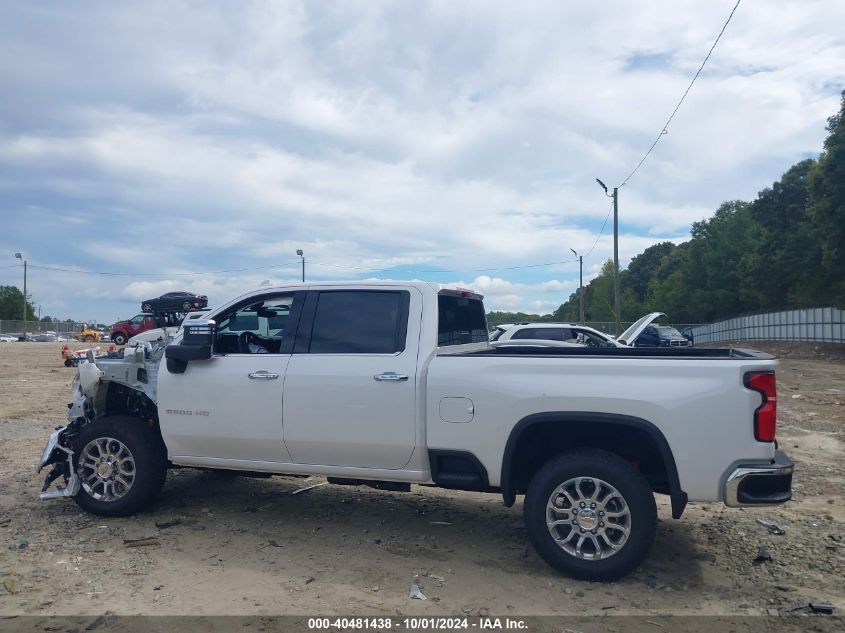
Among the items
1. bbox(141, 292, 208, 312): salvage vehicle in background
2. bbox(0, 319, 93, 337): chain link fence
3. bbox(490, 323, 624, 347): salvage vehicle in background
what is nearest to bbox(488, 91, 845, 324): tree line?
bbox(490, 323, 624, 347): salvage vehicle in background

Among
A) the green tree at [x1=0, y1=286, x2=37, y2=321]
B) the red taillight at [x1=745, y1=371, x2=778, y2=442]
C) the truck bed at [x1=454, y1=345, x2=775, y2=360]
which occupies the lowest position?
the red taillight at [x1=745, y1=371, x2=778, y2=442]

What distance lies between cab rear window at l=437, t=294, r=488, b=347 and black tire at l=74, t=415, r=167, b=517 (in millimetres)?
2617

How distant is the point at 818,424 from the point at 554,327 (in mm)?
4859

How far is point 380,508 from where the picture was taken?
644 cm

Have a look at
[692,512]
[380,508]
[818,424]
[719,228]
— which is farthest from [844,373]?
[719,228]

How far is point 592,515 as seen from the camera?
464 cm

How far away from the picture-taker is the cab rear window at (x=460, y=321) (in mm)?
5582

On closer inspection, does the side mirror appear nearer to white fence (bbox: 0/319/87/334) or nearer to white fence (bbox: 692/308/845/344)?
white fence (bbox: 692/308/845/344)

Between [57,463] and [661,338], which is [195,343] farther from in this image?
[661,338]

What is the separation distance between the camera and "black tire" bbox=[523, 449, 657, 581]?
4543mm

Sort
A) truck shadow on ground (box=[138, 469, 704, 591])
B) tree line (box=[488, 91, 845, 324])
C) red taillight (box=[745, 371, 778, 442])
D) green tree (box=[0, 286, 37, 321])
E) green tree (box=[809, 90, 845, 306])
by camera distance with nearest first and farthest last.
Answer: red taillight (box=[745, 371, 778, 442])
truck shadow on ground (box=[138, 469, 704, 591])
green tree (box=[809, 90, 845, 306])
tree line (box=[488, 91, 845, 324])
green tree (box=[0, 286, 37, 321])

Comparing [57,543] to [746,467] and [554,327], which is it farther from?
[554,327]

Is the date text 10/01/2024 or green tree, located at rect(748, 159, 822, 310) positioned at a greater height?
green tree, located at rect(748, 159, 822, 310)

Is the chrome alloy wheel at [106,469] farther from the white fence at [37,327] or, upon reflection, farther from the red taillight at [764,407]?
the white fence at [37,327]
